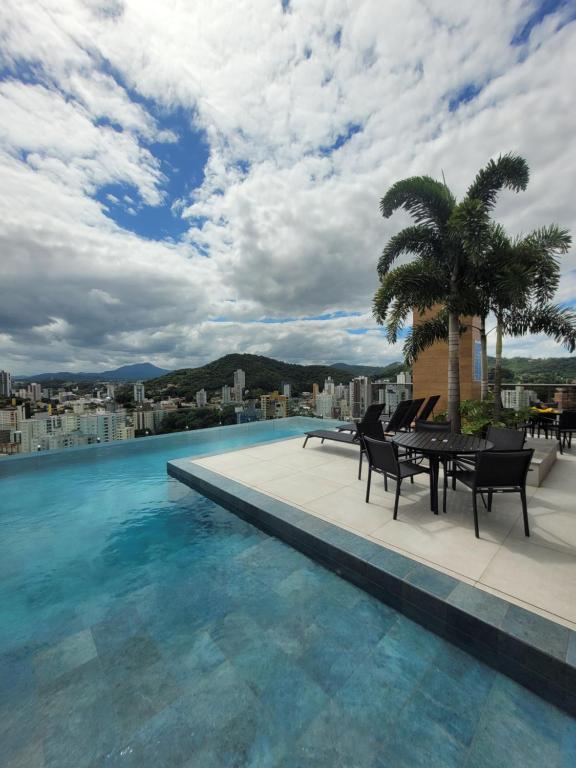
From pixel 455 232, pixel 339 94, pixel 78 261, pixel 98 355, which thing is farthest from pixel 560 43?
pixel 98 355

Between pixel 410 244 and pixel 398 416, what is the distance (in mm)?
3853

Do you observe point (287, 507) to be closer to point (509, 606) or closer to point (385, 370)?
point (509, 606)

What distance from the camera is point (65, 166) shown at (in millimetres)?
6551

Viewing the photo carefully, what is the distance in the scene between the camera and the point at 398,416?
6000mm

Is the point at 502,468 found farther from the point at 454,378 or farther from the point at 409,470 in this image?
the point at 454,378

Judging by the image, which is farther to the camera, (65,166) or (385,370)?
(385,370)

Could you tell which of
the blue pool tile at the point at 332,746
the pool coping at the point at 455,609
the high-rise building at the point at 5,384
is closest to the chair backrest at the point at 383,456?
the pool coping at the point at 455,609

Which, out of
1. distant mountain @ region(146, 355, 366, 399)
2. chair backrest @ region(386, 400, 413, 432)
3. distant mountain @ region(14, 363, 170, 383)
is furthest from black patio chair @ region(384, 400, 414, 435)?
distant mountain @ region(14, 363, 170, 383)

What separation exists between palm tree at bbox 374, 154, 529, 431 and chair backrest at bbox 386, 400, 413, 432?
2.71 feet

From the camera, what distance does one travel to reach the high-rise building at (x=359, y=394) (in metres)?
10.5

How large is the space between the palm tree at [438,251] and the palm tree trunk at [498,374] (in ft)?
2.92

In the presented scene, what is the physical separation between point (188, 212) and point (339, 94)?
207 inches

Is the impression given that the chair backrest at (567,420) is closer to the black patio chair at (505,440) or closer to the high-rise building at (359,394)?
the black patio chair at (505,440)

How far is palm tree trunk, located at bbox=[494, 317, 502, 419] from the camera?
231 inches
